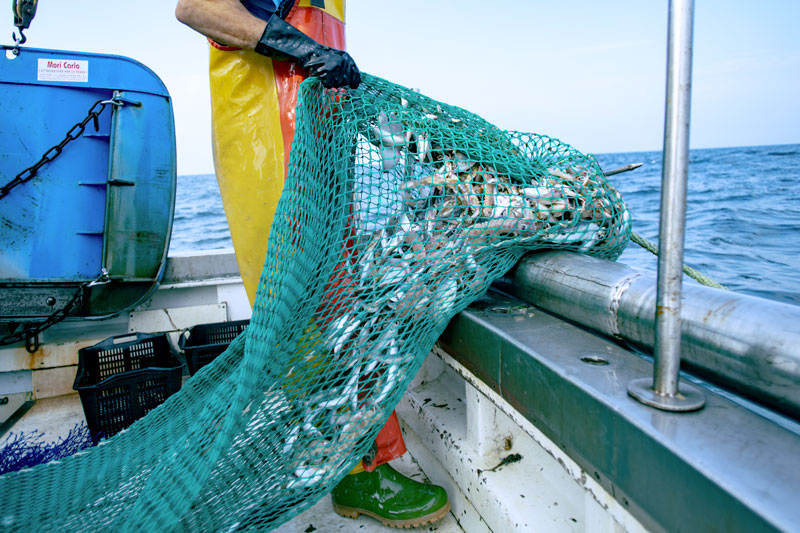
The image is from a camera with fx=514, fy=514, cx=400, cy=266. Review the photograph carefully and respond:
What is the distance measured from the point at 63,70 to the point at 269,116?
5.63ft

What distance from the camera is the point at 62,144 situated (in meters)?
2.76

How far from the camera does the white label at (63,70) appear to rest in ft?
8.98

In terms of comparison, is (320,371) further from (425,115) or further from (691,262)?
(691,262)

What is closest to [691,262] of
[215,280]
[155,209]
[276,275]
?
[215,280]

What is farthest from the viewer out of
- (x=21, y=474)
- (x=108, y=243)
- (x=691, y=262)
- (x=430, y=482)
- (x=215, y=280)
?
(x=691, y=262)

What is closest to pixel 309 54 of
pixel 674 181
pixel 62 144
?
pixel 674 181

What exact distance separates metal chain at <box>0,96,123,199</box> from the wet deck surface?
1.18m

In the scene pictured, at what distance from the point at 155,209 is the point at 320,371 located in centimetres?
208

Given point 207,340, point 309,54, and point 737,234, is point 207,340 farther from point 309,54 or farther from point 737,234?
point 737,234

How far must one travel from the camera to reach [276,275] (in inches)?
48.1

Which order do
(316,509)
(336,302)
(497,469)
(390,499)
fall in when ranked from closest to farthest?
(336,302) → (497,469) → (390,499) → (316,509)

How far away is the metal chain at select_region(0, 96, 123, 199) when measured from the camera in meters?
2.68

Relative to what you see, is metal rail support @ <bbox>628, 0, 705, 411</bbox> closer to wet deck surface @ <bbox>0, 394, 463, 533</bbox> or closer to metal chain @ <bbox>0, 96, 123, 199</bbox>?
wet deck surface @ <bbox>0, 394, 463, 533</bbox>

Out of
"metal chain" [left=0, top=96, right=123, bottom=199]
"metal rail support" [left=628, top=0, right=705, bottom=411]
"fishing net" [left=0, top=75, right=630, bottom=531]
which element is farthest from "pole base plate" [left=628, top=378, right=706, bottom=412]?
"metal chain" [left=0, top=96, right=123, bottom=199]
